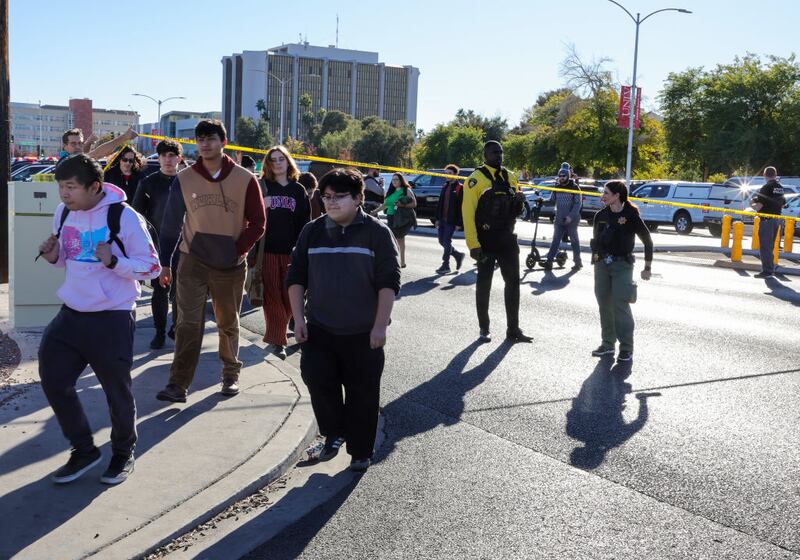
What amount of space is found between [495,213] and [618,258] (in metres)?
1.24

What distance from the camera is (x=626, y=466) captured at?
214 inches

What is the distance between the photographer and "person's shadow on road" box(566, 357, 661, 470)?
572 cm

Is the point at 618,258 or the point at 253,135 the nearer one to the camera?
the point at 618,258

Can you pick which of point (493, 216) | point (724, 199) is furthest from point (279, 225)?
point (724, 199)

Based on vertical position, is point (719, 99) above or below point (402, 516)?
above

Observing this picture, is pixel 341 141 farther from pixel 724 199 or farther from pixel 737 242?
pixel 737 242

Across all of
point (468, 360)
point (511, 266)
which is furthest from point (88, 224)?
point (511, 266)

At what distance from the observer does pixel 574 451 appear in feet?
18.8

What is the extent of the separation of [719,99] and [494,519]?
57725mm

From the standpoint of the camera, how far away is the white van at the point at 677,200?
32062 mm

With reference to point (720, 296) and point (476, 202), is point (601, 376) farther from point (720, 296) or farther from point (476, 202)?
point (720, 296)

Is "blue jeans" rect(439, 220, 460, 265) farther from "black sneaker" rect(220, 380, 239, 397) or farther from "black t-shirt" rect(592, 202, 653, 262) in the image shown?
"black sneaker" rect(220, 380, 239, 397)

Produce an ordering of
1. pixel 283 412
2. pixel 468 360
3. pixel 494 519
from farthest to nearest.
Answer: pixel 468 360, pixel 283 412, pixel 494 519

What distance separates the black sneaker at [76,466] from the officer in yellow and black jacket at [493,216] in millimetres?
4920
